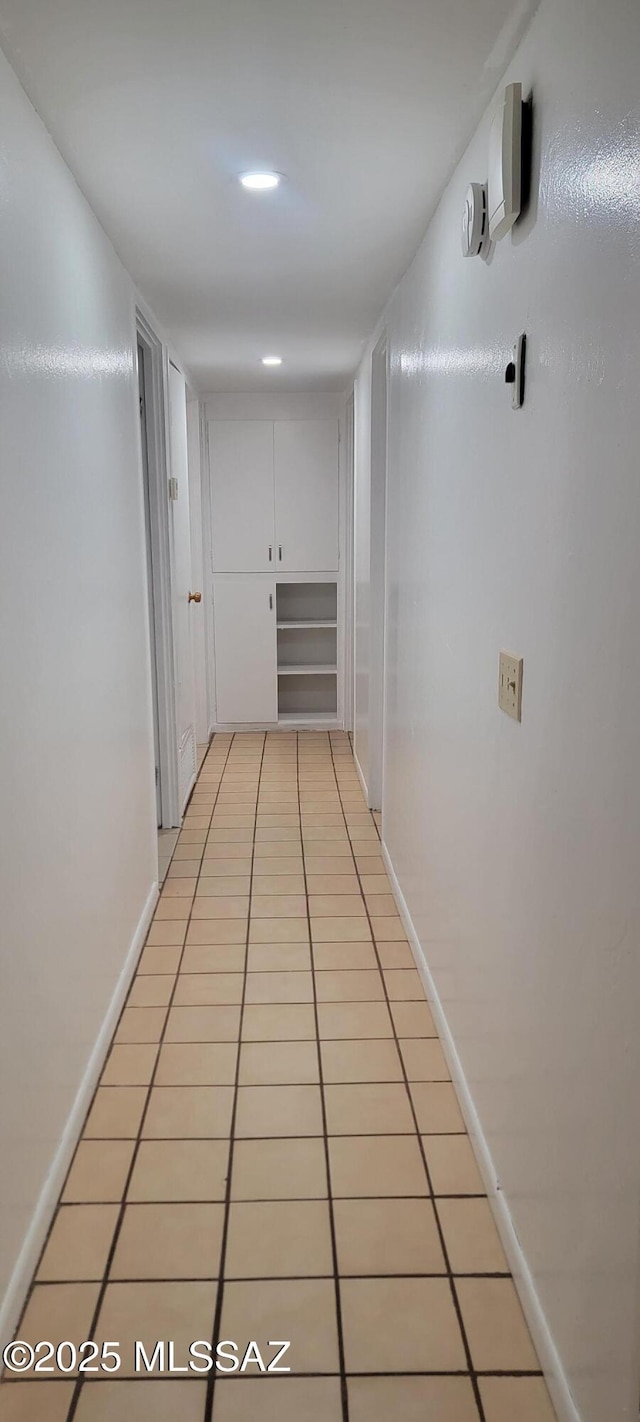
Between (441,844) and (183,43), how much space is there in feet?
5.93

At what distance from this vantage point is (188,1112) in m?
2.15

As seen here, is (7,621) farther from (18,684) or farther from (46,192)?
(46,192)

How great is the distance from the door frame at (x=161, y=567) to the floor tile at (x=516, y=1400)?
117 inches

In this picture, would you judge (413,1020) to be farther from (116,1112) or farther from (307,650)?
(307,650)

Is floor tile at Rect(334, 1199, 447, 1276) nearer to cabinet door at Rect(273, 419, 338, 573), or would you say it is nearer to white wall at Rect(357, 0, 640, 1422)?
white wall at Rect(357, 0, 640, 1422)

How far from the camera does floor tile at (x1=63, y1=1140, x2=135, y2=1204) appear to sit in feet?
6.21

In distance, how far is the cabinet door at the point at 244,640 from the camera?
237 inches

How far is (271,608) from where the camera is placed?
6.03 meters

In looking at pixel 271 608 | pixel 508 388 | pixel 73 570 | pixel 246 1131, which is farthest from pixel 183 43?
pixel 271 608

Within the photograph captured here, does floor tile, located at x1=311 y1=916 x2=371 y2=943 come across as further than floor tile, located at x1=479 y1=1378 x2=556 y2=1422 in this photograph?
Yes

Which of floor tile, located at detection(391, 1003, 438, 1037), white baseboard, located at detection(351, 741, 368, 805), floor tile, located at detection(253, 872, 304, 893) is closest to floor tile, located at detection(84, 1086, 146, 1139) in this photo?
floor tile, located at detection(391, 1003, 438, 1037)

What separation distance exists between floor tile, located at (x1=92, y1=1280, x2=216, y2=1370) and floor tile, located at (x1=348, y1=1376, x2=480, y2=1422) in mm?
280

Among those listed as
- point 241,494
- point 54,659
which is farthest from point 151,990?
point 241,494

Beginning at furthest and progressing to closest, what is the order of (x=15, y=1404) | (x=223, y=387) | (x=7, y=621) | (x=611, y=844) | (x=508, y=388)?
1. (x=223, y=387)
2. (x=508, y=388)
3. (x=7, y=621)
4. (x=15, y=1404)
5. (x=611, y=844)
